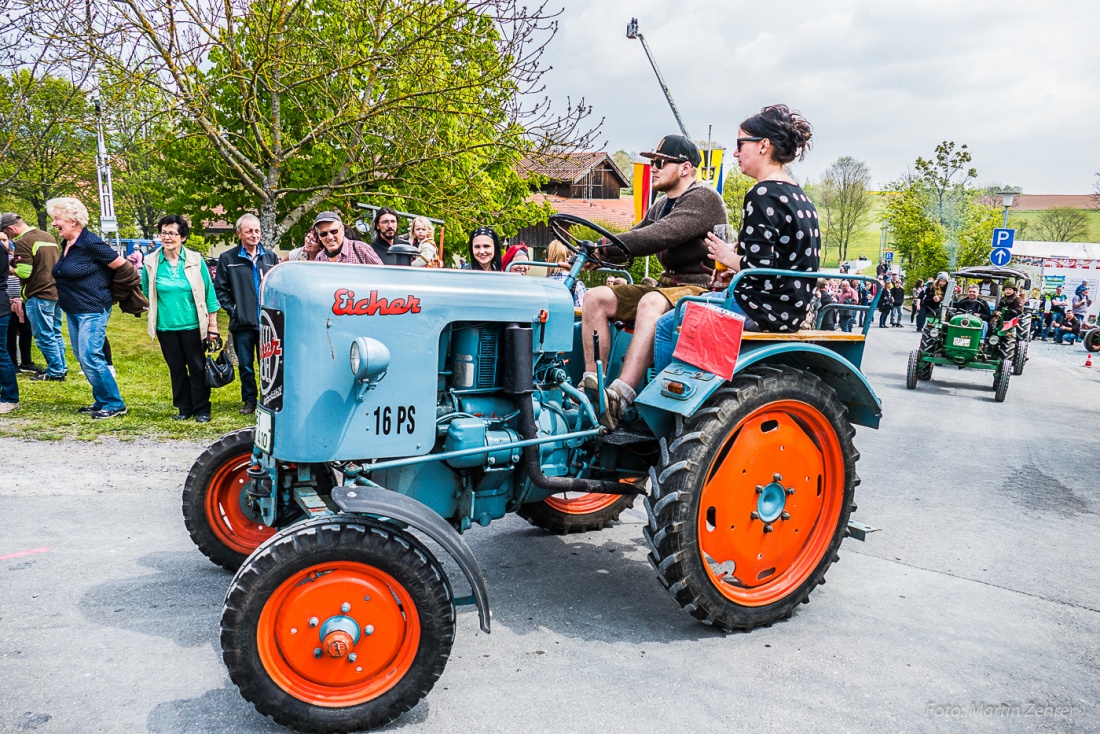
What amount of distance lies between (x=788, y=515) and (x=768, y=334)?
0.80 meters

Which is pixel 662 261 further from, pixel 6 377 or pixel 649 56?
pixel 649 56

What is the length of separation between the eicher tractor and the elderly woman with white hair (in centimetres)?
392

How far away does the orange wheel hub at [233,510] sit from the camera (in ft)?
11.6

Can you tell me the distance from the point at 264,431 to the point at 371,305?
60 centimetres

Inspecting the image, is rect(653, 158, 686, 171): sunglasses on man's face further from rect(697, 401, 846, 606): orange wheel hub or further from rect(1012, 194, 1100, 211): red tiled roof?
rect(1012, 194, 1100, 211): red tiled roof

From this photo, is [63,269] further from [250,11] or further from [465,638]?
[465,638]

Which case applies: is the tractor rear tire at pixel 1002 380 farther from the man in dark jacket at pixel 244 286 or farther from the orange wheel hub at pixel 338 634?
the orange wheel hub at pixel 338 634

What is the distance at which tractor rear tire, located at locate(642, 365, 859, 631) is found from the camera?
10.00 feet

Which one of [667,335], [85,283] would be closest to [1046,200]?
[85,283]

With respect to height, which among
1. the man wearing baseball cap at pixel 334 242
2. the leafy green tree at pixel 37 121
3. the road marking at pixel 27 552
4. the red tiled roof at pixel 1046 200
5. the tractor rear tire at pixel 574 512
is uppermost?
the red tiled roof at pixel 1046 200

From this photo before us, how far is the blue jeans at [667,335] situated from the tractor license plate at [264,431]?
5.40 feet

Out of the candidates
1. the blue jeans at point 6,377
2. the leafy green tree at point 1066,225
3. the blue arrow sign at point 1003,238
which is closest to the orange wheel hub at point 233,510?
the blue jeans at point 6,377

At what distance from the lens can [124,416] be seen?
267 inches

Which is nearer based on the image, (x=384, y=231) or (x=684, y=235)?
(x=684, y=235)
